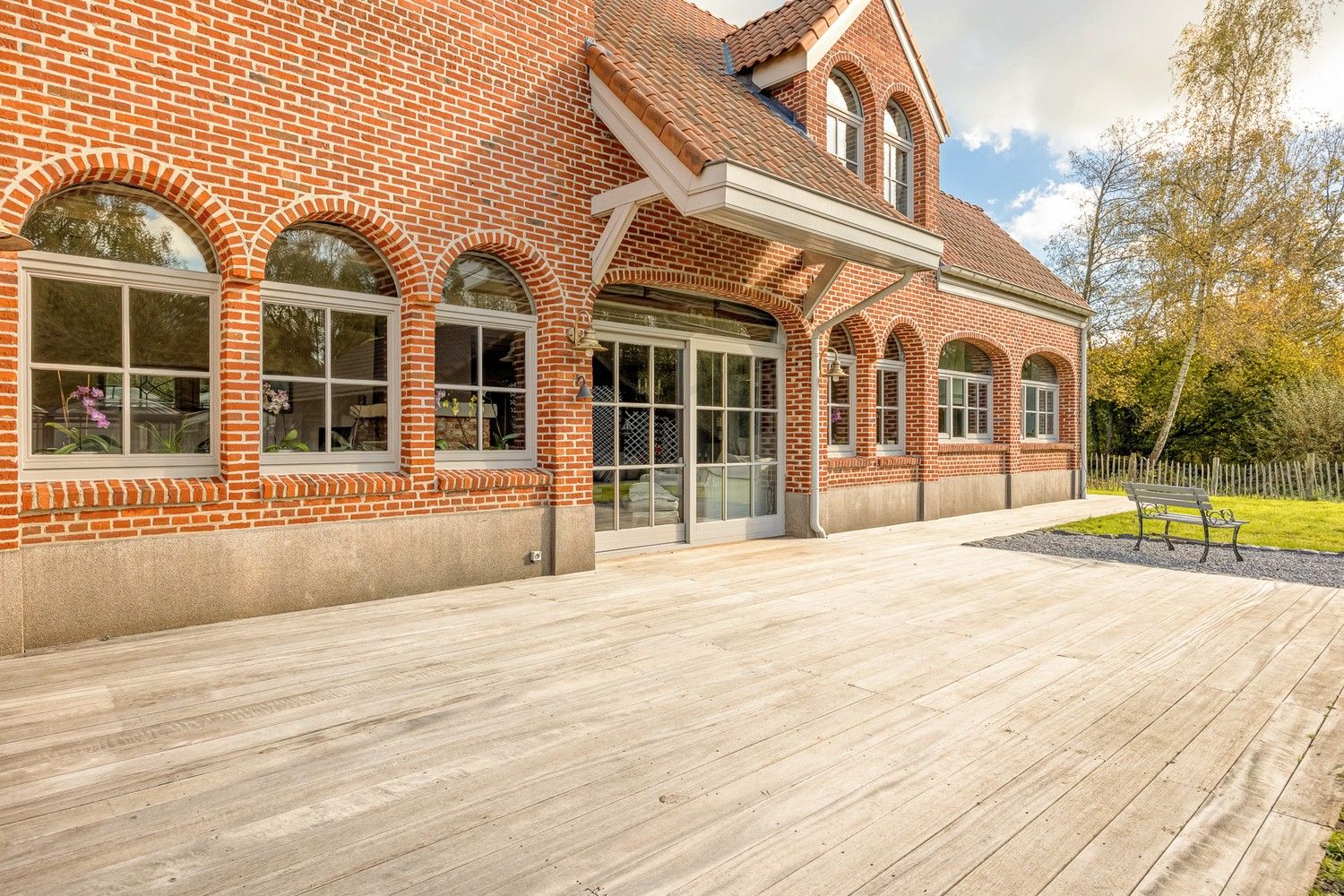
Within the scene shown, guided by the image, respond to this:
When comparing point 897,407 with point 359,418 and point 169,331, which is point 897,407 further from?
point 169,331

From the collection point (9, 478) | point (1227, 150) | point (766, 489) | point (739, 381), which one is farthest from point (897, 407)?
point (1227, 150)

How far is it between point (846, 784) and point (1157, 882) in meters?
0.93

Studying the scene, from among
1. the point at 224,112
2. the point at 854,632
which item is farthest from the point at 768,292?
the point at 224,112

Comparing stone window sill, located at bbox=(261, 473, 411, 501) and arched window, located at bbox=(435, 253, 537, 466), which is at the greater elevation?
arched window, located at bbox=(435, 253, 537, 466)

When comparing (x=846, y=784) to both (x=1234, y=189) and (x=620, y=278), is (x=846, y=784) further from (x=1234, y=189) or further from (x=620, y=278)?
(x=1234, y=189)

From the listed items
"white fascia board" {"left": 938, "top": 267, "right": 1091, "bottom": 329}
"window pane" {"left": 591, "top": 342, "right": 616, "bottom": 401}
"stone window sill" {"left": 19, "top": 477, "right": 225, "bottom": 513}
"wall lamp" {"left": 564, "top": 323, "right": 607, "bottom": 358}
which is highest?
"white fascia board" {"left": 938, "top": 267, "right": 1091, "bottom": 329}

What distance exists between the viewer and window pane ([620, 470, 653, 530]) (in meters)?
7.50

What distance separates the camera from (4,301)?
162 inches

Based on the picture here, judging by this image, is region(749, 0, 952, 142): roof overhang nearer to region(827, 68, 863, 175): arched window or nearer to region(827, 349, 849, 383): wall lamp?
region(827, 68, 863, 175): arched window

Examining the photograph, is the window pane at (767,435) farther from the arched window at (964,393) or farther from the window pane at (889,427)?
the arched window at (964,393)

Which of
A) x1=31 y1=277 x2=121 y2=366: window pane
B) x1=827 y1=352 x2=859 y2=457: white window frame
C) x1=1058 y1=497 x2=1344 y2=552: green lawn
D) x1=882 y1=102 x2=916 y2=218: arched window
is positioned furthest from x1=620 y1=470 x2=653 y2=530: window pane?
x1=1058 y1=497 x2=1344 y2=552: green lawn

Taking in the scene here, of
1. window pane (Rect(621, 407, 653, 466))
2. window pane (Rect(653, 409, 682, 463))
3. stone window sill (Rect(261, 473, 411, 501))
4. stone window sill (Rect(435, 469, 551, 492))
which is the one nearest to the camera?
stone window sill (Rect(261, 473, 411, 501))

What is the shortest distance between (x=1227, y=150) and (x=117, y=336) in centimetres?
2130

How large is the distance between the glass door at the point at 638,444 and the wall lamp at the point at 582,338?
63 cm
